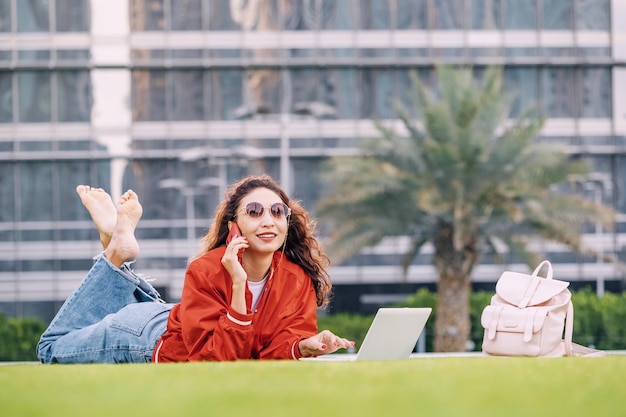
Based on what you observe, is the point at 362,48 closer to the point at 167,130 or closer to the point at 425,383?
the point at 167,130

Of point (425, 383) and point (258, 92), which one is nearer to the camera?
point (425, 383)

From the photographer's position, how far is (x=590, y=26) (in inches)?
1506

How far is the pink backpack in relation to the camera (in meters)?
6.80

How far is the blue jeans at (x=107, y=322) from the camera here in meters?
6.68

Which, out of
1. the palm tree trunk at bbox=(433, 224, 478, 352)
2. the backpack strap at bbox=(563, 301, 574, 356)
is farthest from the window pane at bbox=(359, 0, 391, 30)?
the backpack strap at bbox=(563, 301, 574, 356)

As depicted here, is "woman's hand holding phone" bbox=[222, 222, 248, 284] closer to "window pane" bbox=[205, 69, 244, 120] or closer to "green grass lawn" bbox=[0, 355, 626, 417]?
"green grass lawn" bbox=[0, 355, 626, 417]

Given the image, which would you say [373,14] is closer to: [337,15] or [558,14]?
[337,15]

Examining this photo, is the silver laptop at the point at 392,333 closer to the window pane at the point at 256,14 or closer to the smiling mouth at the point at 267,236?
the smiling mouth at the point at 267,236

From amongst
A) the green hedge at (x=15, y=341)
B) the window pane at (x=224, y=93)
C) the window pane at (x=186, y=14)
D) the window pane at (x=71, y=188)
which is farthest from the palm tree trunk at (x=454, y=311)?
the window pane at (x=186, y=14)

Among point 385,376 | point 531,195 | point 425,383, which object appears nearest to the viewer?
point 425,383

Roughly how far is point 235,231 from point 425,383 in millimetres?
2911

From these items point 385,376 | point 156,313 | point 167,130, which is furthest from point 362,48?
point 385,376

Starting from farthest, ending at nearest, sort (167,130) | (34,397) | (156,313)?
1. (167,130)
2. (156,313)
3. (34,397)

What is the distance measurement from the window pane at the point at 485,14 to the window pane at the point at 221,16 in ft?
25.8
